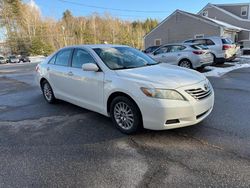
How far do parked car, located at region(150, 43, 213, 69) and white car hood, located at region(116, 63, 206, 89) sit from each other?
6.50 metres

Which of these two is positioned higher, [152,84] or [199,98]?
[152,84]

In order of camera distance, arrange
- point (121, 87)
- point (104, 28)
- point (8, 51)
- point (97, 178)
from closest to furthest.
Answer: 1. point (97, 178)
2. point (121, 87)
3. point (8, 51)
4. point (104, 28)

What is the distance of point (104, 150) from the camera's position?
3348 mm

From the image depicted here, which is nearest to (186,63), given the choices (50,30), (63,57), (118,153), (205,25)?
(63,57)

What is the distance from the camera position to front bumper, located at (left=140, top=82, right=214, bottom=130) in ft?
10.7

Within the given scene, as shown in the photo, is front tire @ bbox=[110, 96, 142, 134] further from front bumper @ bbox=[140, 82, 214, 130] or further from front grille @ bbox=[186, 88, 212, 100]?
front grille @ bbox=[186, 88, 212, 100]

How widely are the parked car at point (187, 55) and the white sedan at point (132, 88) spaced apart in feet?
19.4

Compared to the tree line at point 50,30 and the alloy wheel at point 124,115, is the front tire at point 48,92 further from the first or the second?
the tree line at point 50,30

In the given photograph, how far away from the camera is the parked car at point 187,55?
10.1 m

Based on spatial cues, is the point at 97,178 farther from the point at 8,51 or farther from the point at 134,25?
the point at 134,25

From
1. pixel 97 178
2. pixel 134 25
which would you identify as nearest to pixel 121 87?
pixel 97 178

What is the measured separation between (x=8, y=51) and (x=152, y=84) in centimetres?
5614

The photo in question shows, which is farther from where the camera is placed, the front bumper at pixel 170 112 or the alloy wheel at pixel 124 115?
the alloy wheel at pixel 124 115

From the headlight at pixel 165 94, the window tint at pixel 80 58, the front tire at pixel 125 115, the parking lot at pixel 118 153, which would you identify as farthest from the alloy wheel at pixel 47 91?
the headlight at pixel 165 94
